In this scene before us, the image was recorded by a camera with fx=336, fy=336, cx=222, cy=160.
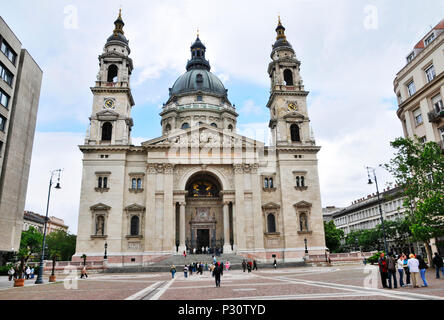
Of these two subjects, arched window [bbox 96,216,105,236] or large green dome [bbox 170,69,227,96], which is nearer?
arched window [bbox 96,216,105,236]

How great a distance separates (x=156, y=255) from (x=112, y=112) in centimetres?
1927

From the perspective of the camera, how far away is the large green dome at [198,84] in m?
60.3

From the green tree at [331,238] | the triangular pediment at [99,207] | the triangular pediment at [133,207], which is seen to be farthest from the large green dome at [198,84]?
the green tree at [331,238]

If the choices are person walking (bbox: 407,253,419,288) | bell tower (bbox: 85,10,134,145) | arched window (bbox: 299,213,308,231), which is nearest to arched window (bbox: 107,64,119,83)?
bell tower (bbox: 85,10,134,145)

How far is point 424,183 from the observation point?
2034 cm

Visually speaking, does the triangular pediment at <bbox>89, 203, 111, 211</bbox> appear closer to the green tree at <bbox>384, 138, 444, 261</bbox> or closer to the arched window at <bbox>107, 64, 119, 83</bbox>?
the arched window at <bbox>107, 64, 119, 83</bbox>

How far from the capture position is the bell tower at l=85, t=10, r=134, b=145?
43312 millimetres

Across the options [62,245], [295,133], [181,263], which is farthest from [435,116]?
[62,245]

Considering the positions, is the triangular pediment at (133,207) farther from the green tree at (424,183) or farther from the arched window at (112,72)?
the green tree at (424,183)

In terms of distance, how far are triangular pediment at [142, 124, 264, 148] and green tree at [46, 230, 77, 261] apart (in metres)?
32.4

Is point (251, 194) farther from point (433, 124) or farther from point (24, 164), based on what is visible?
point (24, 164)

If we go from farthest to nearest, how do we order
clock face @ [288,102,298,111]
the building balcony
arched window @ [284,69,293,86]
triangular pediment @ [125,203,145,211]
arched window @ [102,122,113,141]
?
arched window @ [284,69,293,86] < clock face @ [288,102,298,111] < arched window @ [102,122,113,141] < triangular pediment @ [125,203,145,211] < the building balcony

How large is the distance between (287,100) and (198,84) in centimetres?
1991
